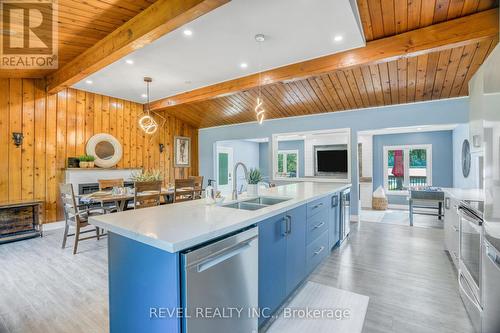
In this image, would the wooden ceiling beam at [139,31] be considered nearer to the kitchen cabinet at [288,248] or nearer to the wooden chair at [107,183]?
the wooden chair at [107,183]

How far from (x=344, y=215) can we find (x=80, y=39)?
15.0 feet

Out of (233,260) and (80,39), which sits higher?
(80,39)

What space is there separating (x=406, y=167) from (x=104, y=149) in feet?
26.8

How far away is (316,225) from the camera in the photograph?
106 inches

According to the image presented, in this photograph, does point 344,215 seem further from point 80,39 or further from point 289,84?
point 80,39

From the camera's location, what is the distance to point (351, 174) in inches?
216

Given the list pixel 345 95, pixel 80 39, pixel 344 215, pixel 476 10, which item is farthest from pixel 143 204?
pixel 476 10

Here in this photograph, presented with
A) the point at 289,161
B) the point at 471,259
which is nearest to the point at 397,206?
the point at 289,161

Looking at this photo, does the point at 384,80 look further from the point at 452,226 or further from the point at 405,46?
the point at 452,226

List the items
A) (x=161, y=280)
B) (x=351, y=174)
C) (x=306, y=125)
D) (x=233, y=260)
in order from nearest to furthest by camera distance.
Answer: (x=161, y=280) < (x=233, y=260) < (x=351, y=174) < (x=306, y=125)

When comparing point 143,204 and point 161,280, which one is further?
point 143,204

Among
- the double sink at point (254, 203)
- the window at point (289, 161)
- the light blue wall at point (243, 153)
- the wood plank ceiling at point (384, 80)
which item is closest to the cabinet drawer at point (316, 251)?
the double sink at point (254, 203)

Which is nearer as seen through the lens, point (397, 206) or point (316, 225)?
point (316, 225)

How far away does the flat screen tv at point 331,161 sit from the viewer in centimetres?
658
